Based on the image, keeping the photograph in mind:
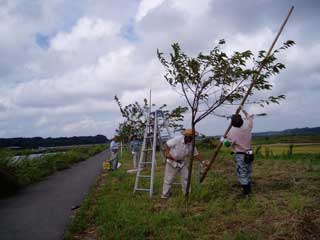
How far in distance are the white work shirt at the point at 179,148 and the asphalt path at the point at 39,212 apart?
108 inches

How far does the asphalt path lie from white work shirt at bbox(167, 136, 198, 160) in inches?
108

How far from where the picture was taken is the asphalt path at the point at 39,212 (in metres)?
5.72

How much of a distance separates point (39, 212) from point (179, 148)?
11.7ft

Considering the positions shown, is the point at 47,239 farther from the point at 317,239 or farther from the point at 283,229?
the point at 317,239

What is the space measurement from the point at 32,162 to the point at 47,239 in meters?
9.73

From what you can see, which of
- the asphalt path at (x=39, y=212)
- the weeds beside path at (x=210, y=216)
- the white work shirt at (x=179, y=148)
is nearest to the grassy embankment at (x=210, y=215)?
the weeds beside path at (x=210, y=216)

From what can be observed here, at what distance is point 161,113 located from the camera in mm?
9086

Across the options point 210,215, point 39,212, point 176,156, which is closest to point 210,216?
point 210,215

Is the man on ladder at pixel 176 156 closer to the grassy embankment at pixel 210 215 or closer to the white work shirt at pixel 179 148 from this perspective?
the white work shirt at pixel 179 148

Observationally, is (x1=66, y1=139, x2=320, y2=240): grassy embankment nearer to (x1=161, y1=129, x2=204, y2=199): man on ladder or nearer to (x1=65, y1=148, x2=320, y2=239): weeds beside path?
(x1=65, y1=148, x2=320, y2=239): weeds beside path

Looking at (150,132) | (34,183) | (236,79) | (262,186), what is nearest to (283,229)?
(236,79)

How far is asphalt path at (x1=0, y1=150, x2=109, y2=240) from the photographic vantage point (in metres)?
5.72

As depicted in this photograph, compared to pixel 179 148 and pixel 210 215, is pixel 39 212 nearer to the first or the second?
pixel 179 148

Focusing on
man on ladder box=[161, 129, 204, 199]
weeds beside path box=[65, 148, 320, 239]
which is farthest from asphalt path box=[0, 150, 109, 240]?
man on ladder box=[161, 129, 204, 199]
